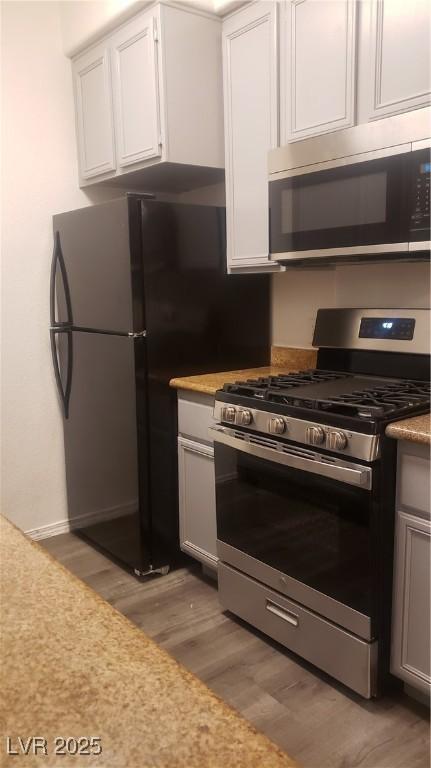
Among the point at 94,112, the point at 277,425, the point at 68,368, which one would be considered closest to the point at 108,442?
the point at 68,368

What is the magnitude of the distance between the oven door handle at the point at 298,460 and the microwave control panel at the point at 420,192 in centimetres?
74

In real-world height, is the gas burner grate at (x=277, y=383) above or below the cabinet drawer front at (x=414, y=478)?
above

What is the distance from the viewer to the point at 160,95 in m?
2.51

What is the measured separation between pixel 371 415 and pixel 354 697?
908 mm

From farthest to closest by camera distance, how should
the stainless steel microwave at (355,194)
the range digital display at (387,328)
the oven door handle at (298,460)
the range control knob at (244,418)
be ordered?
the range digital display at (387,328) < the range control knob at (244,418) < the stainless steel microwave at (355,194) < the oven door handle at (298,460)

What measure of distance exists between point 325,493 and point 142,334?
1.06m

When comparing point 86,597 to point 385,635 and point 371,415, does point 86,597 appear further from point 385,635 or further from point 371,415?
point 385,635

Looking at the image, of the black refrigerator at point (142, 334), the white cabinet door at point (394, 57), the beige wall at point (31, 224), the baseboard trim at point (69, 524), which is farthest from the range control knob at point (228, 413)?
the beige wall at point (31, 224)

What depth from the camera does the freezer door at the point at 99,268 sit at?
2.48 m

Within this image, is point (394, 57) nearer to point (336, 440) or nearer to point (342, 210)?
point (342, 210)

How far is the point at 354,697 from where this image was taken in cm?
190

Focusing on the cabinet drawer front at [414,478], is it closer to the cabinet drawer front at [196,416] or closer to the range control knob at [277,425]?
the range control knob at [277,425]

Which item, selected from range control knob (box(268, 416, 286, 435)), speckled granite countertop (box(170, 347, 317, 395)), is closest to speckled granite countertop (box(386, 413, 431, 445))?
range control knob (box(268, 416, 286, 435))

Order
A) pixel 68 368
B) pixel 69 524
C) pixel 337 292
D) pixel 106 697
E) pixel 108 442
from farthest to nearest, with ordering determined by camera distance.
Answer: pixel 69 524, pixel 68 368, pixel 108 442, pixel 337 292, pixel 106 697
